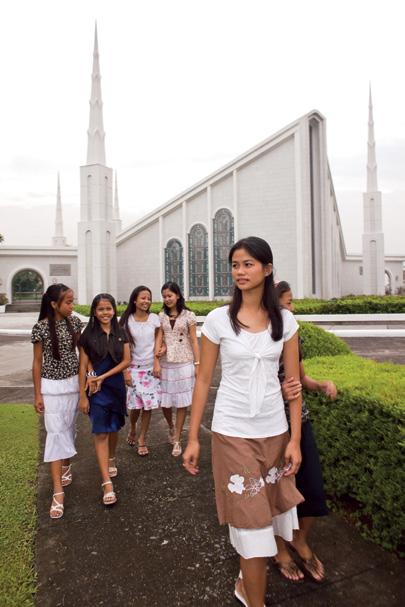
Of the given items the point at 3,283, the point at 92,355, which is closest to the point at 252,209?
the point at 3,283

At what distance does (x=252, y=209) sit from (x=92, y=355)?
19.3m

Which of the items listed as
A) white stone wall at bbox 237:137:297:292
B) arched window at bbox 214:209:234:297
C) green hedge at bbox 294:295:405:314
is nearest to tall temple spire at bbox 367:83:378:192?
white stone wall at bbox 237:137:297:292

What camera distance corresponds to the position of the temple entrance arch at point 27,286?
29.9 m

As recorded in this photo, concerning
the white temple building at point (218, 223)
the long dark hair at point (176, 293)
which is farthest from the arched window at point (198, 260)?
the long dark hair at point (176, 293)

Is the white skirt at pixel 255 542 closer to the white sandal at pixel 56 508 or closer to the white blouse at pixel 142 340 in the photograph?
the white sandal at pixel 56 508

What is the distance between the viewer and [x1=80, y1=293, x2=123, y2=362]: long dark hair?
3324 millimetres

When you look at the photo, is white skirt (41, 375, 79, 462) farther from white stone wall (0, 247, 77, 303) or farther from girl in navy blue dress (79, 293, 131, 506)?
white stone wall (0, 247, 77, 303)

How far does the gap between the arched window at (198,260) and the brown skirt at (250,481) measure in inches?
819

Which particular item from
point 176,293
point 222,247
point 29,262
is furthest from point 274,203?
point 176,293

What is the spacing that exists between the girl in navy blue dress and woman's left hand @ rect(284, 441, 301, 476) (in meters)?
1.67

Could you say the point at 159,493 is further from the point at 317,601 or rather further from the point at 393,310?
the point at 393,310

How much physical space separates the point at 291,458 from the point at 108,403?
5.74ft

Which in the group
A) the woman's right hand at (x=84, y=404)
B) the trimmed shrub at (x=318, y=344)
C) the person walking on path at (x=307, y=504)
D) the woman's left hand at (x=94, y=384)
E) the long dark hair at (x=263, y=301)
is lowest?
the person walking on path at (x=307, y=504)

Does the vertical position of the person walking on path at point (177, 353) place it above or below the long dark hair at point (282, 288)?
below
